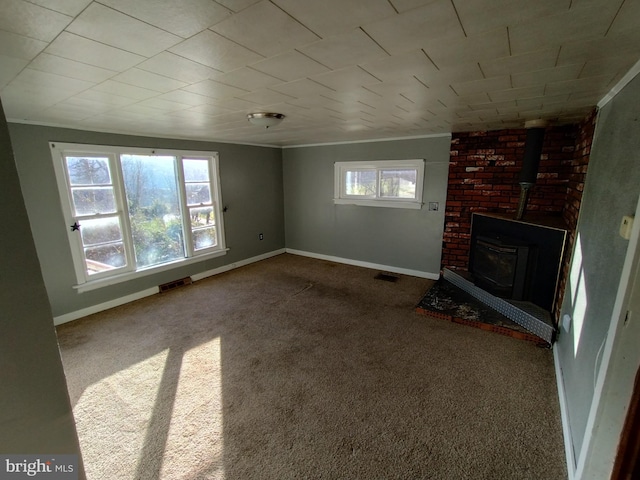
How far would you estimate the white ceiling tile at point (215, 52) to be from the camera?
1188mm

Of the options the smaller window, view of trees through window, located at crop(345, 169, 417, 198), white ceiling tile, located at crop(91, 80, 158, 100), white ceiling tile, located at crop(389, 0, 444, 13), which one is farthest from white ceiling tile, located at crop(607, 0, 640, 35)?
view of trees through window, located at crop(345, 169, 417, 198)

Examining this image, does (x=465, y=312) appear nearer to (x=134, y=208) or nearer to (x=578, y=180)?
(x=578, y=180)

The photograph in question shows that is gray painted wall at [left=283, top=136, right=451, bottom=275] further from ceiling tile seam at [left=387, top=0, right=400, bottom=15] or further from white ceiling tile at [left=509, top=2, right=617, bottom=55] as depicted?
ceiling tile seam at [left=387, top=0, right=400, bottom=15]

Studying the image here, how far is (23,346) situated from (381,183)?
14.6 ft

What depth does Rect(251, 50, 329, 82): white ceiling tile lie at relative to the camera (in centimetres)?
139

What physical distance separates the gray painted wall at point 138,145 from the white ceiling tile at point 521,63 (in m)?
3.88

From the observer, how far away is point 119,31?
1.11 meters

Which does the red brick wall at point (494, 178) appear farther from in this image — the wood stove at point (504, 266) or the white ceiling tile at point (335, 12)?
the white ceiling tile at point (335, 12)

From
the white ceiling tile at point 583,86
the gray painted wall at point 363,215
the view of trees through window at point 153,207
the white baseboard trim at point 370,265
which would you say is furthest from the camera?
the white baseboard trim at point 370,265

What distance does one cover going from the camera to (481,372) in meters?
2.33

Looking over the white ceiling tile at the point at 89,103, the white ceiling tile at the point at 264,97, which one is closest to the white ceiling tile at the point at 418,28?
the white ceiling tile at the point at 264,97

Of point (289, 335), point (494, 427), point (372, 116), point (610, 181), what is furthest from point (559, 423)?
point (372, 116)

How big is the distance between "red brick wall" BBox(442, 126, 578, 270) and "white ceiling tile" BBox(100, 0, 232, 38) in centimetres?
374

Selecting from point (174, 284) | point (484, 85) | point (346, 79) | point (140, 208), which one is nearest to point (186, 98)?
point (346, 79)
